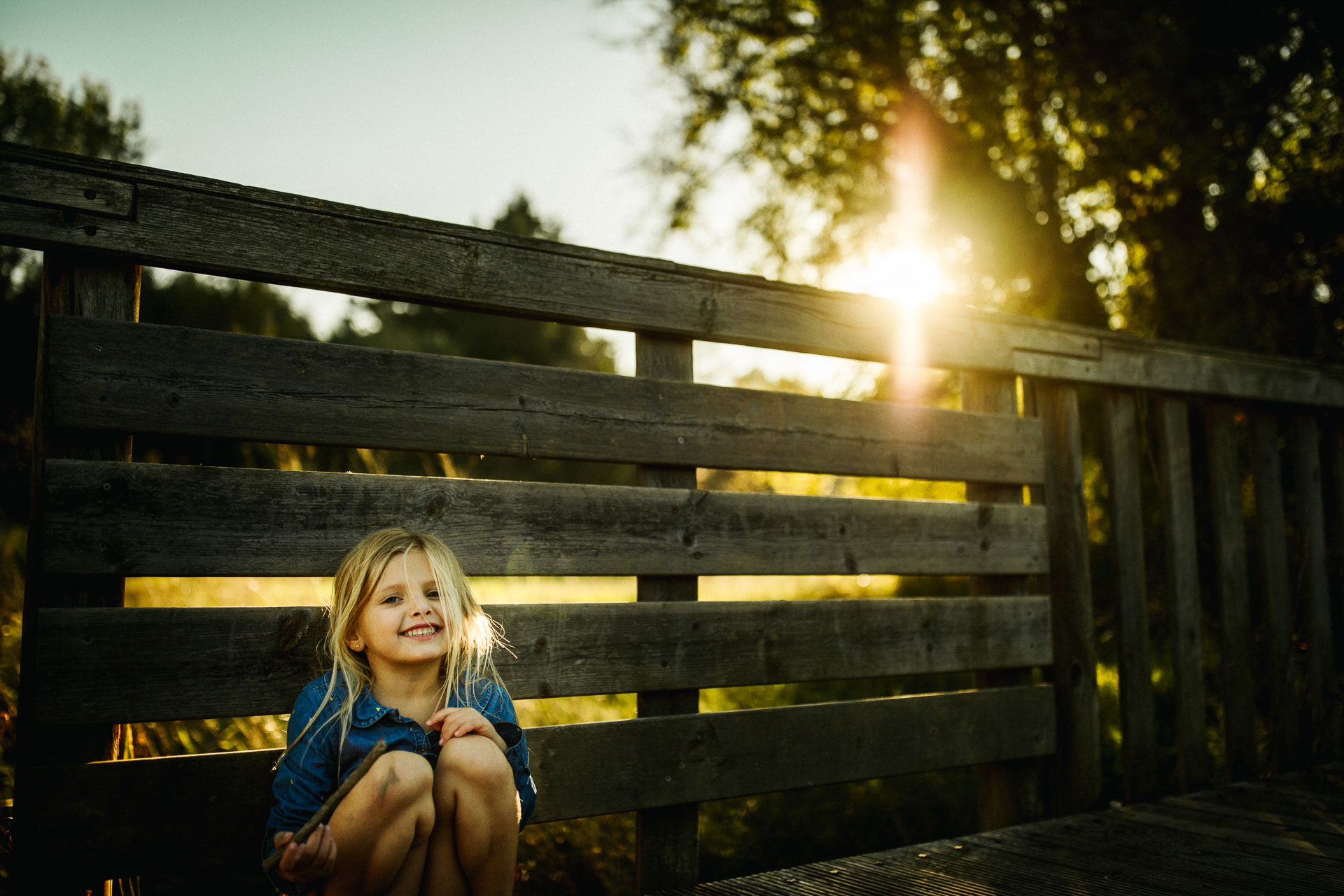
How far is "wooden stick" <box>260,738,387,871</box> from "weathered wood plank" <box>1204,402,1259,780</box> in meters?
3.32

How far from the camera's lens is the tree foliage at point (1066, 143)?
211 inches

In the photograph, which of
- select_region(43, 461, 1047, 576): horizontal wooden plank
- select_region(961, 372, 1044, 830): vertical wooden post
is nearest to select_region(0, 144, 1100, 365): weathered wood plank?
select_region(961, 372, 1044, 830): vertical wooden post

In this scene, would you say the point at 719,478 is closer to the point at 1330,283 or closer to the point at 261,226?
the point at 1330,283

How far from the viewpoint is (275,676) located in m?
1.93

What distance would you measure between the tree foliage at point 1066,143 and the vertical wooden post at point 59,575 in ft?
18.0

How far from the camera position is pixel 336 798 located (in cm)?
148

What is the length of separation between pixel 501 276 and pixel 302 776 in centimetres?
128

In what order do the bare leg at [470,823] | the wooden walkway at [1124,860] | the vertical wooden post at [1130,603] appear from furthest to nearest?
the vertical wooden post at [1130,603] → the wooden walkway at [1124,860] → the bare leg at [470,823]

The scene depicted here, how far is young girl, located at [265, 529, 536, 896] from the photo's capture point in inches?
58.7

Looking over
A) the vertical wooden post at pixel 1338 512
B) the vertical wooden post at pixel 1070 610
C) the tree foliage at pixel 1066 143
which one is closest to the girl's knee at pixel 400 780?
the vertical wooden post at pixel 1070 610

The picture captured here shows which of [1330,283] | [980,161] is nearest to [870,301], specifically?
[1330,283]

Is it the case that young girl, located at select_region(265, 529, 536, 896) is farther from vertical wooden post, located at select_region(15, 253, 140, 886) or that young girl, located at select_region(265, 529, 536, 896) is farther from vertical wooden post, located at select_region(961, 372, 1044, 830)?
vertical wooden post, located at select_region(961, 372, 1044, 830)

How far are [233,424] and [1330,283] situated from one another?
5.74 m

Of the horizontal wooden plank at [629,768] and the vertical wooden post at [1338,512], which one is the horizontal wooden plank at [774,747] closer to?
the horizontal wooden plank at [629,768]
